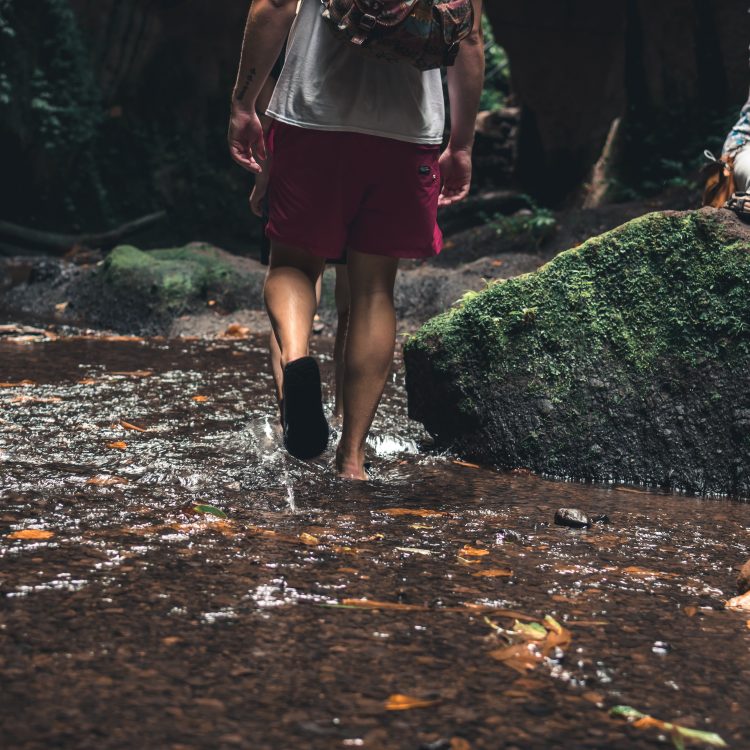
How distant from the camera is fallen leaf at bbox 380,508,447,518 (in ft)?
9.43

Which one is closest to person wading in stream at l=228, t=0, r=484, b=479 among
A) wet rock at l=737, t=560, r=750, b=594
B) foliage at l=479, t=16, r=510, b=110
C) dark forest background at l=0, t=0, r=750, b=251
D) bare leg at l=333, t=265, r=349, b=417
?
bare leg at l=333, t=265, r=349, b=417

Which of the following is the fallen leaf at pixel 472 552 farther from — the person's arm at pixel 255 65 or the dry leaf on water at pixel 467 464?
the person's arm at pixel 255 65

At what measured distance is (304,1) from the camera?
307 cm

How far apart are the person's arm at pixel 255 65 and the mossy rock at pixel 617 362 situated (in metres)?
1.01

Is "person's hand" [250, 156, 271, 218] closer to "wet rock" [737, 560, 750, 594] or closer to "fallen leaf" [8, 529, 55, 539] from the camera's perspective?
"fallen leaf" [8, 529, 55, 539]

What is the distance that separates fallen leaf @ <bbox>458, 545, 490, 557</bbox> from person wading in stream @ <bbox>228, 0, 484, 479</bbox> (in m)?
0.59

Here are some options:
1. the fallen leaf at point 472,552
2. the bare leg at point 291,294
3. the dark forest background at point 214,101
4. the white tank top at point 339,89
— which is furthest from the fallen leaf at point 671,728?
the dark forest background at point 214,101

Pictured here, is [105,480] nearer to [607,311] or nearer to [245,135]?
[245,135]

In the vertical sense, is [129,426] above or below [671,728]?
above

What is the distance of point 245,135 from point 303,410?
918 millimetres

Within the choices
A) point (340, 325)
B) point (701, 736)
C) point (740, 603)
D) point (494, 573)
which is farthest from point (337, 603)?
point (340, 325)

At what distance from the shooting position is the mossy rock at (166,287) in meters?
8.09

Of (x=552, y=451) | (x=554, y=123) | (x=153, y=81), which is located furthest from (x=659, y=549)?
(x=153, y=81)

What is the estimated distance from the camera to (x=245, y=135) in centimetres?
324
